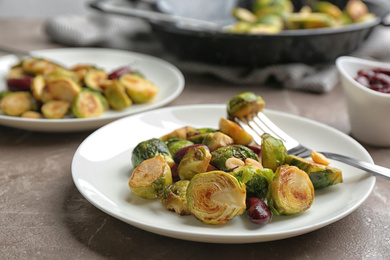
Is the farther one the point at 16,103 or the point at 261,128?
the point at 16,103

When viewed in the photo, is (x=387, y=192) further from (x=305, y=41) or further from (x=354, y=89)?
(x=305, y=41)

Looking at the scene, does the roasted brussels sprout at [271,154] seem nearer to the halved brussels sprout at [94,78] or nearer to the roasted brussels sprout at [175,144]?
the roasted brussels sprout at [175,144]

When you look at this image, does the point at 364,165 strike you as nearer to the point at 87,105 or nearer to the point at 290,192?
the point at 290,192

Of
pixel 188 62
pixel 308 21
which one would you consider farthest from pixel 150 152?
pixel 308 21

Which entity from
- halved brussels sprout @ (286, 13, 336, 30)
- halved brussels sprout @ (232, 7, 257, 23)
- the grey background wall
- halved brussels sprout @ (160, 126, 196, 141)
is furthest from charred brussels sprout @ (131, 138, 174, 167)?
the grey background wall

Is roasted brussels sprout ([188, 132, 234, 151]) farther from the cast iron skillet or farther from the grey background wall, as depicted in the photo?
the grey background wall

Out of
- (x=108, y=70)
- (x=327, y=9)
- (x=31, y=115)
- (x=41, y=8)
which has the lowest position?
(x=41, y=8)

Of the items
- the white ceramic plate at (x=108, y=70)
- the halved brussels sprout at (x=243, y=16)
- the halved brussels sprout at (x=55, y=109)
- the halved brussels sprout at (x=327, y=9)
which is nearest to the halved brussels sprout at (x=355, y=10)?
the halved brussels sprout at (x=327, y=9)
